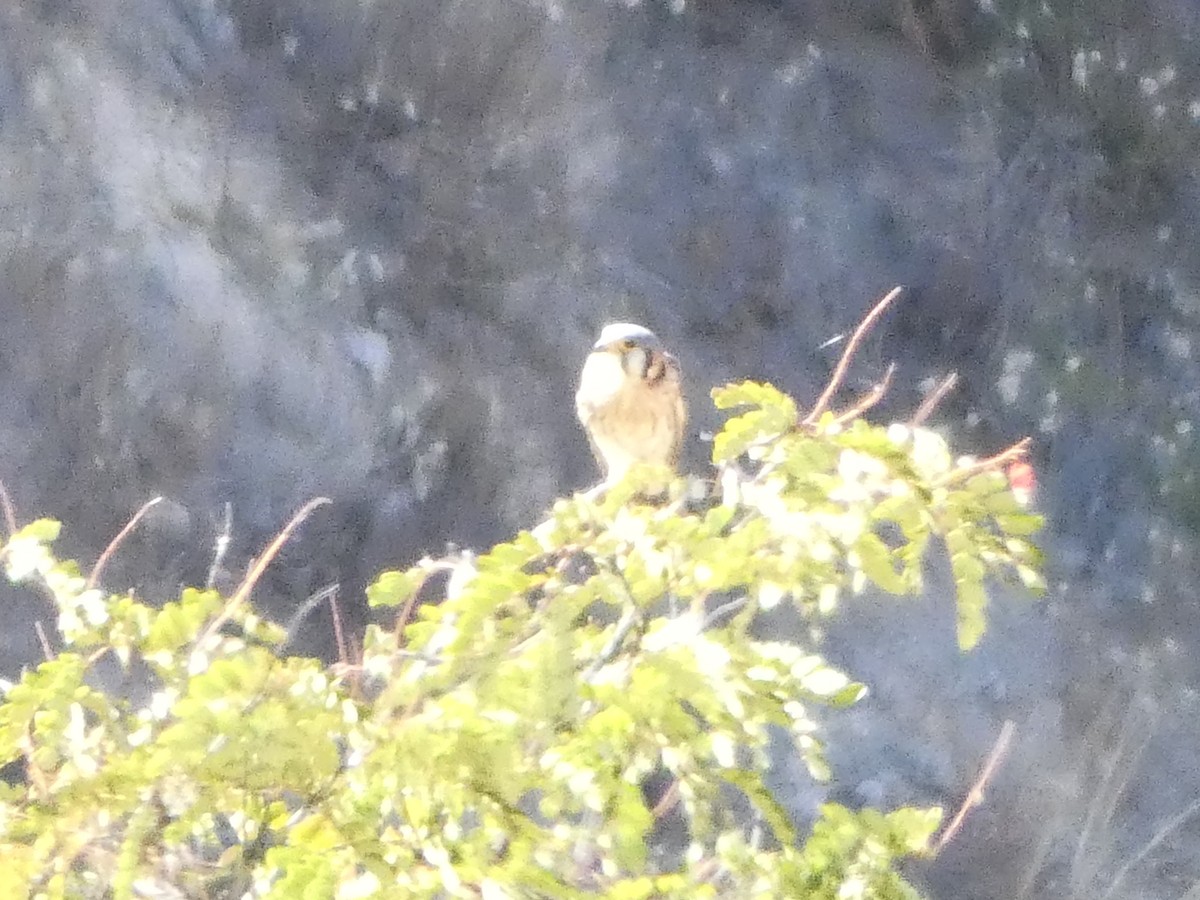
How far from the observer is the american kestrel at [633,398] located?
967 mm

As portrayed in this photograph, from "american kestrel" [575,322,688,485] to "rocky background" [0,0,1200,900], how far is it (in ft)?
1.08

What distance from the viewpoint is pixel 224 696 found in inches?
18.0

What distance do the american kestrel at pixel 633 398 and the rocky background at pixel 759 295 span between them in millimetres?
328

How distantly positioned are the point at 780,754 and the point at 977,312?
59 centimetres

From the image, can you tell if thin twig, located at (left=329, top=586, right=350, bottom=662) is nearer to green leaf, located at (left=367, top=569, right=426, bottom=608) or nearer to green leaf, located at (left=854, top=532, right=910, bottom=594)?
green leaf, located at (left=367, top=569, right=426, bottom=608)

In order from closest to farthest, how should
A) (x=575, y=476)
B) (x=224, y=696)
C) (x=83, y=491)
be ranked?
(x=224, y=696), (x=83, y=491), (x=575, y=476)

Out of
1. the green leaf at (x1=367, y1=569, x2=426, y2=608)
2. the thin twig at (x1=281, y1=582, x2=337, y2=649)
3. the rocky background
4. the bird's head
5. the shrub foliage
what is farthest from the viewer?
the rocky background

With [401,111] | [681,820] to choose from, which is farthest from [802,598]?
[401,111]

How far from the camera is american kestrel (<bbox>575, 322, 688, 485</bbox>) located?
0.97 meters

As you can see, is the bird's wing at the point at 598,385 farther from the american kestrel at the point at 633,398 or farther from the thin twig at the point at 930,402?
the thin twig at the point at 930,402

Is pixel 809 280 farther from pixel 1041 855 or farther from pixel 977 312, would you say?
pixel 1041 855

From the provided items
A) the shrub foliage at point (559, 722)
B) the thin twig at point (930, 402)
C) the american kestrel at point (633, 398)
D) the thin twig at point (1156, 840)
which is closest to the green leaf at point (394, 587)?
the shrub foliage at point (559, 722)

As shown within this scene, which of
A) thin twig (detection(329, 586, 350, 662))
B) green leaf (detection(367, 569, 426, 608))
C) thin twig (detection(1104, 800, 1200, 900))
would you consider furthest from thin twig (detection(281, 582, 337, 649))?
thin twig (detection(1104, 800, 1200, 900))

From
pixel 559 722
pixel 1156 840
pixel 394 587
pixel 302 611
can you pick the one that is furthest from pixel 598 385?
pixel 1156 840
